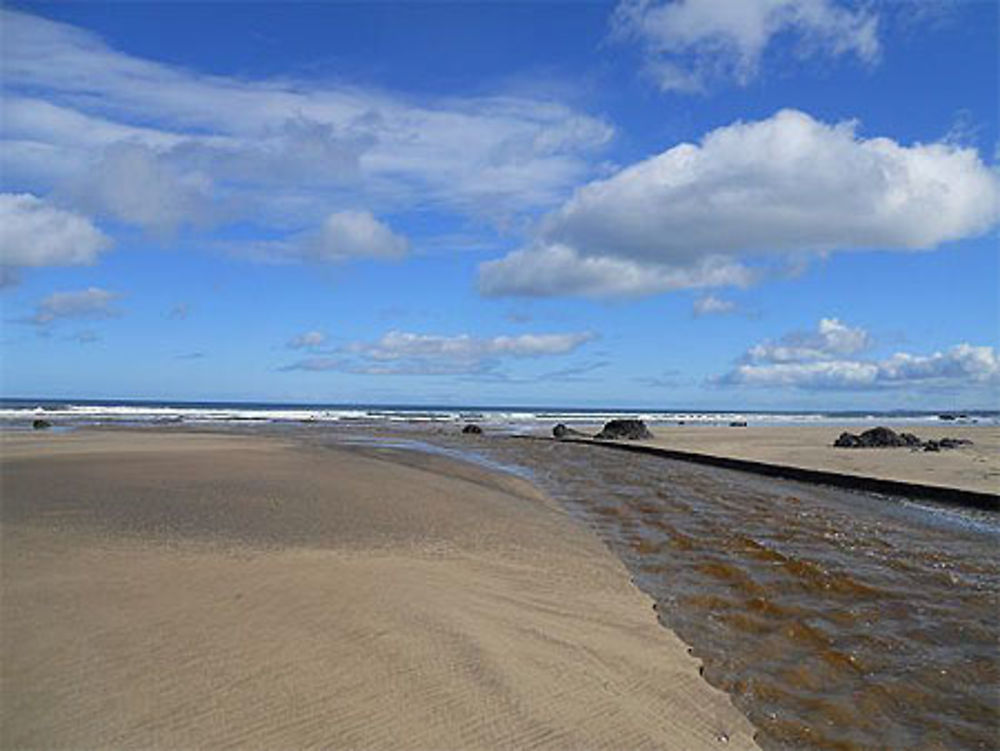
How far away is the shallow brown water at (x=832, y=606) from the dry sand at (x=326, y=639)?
50 centimetres

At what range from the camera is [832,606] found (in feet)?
25.1

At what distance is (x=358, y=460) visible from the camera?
2247cm

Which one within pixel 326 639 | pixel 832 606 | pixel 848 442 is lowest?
pixel 832 606

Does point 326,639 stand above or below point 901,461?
below

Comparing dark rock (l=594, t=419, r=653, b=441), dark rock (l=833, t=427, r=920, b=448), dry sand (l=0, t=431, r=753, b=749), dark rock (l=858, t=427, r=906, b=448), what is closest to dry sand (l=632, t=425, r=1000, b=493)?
dark rock (l=833, t=427, r=920, b=448)

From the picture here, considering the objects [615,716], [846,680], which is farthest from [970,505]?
[615,716]

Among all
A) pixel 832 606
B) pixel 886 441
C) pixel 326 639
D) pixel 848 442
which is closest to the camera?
pixel 326 639

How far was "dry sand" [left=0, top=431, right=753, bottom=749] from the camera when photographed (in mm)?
4266

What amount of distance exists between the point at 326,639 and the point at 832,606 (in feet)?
16.0

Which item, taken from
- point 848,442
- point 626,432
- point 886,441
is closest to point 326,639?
point 886,441

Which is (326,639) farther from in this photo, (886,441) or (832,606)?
(886,441)

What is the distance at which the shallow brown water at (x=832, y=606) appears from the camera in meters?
5.14

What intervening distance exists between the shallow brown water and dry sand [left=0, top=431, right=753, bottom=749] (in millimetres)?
500

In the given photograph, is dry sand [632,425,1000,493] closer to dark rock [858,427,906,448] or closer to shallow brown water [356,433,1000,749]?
dark rock [858,427,906,448]
